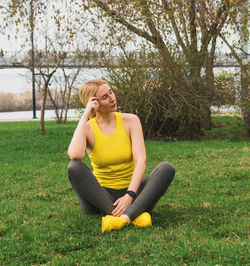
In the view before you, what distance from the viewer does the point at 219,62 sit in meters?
11.7

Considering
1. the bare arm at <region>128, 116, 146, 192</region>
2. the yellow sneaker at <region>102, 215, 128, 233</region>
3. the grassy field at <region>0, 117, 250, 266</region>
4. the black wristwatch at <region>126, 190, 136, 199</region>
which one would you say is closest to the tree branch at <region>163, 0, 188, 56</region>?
the grassy field at <region>0, 117, 250, 266</region>

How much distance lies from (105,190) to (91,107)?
0.81 m

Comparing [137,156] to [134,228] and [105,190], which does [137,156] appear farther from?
[134,228]

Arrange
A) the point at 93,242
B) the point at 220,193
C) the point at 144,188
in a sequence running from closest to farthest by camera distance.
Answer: the point at 93,242
the point at 144,188
the point at 220,193

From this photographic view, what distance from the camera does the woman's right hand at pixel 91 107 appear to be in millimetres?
3848

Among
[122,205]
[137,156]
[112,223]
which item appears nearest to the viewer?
[112,223]

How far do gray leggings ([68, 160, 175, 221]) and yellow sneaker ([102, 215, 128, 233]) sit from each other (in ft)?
0.27

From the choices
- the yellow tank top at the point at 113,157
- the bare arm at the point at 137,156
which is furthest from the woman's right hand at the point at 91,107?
the bare arm at the point at 137,156

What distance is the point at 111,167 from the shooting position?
4016 millimetres

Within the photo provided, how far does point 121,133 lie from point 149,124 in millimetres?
7835

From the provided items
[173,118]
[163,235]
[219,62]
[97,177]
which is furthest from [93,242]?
[219,62]

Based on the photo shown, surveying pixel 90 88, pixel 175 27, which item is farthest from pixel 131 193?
pixel 175 27

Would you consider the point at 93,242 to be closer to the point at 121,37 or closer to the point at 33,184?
the point at 33,184

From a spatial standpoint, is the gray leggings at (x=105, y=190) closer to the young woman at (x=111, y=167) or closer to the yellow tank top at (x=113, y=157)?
the young woman at (x=111, y=167)
